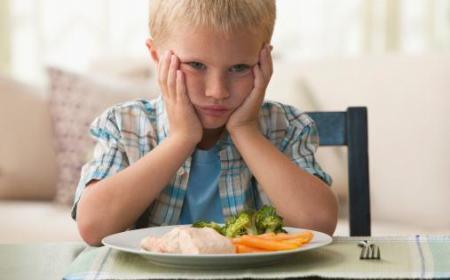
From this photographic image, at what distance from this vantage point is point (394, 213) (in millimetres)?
2625

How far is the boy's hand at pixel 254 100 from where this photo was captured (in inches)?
54.4

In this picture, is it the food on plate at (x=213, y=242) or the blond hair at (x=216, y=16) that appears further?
the blond hair at (x=216, y=16)

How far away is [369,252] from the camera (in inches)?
37.4

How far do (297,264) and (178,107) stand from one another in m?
0.53

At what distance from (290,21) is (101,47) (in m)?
0.87

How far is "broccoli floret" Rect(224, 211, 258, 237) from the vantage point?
1020mm

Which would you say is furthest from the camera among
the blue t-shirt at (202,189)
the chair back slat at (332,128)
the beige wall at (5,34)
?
the beige wall at (5,34)

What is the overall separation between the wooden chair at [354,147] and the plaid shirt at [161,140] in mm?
42

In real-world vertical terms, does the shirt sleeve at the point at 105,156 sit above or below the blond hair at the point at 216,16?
below

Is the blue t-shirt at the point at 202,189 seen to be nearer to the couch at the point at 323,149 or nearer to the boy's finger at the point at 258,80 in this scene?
the boy's finger at the point at 258,80

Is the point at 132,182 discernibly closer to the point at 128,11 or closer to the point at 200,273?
the point at 200,273

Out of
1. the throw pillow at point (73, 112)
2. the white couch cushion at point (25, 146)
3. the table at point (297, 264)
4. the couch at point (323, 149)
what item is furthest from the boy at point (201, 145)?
the white couch cushion at point (25, 146)

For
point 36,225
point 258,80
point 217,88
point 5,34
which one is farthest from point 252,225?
point 5,34

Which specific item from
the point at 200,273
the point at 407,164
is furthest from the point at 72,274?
the point at 407,164
